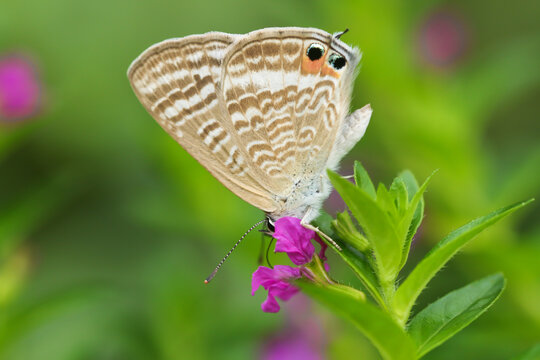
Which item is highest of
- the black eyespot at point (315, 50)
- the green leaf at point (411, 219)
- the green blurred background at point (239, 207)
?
the black eyespot at point (315, 50)

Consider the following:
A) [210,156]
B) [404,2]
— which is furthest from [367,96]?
[210,156]

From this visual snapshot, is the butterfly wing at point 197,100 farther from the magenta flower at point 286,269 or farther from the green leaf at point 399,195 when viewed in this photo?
the green leaf at point 399,195

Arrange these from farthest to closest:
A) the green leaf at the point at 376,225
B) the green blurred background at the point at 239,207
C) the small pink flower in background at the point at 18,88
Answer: the small pink flower in background at the point at 18,88, the green blurred background at the point at 239,207, the green leaf at the point at 376,225

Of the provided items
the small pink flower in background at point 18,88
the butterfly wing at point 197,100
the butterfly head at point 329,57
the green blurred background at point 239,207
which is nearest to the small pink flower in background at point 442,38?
the green blurred background at point 239,207

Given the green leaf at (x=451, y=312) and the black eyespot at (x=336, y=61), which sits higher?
the black eyespot at (x=336, y=61)

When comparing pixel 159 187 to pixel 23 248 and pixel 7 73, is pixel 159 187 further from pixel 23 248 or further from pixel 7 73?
pixel 23 248

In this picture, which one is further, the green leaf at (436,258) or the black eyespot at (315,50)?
the black eyespot at (315,50)

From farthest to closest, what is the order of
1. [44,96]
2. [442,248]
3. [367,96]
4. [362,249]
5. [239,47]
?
[367,96]
[44,96]
[239,47]
[362,249]
[442,248]
